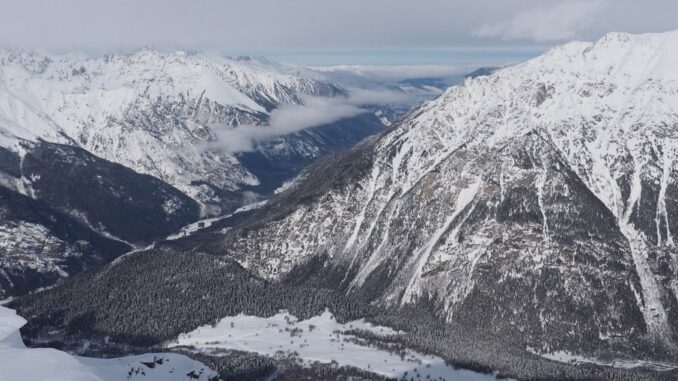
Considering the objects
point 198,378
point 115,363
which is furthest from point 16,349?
point 198,378

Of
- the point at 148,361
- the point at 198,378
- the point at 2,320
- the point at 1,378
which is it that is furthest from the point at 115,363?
the point at 1,378

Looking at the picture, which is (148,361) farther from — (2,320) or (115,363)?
(2,320)

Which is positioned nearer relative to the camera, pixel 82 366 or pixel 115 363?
pixel 82 366

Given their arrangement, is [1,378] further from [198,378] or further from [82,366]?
[198,378]

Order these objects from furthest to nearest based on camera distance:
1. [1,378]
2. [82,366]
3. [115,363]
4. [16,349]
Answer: [115,363] → [16,349] → [82,366] → [1,378]

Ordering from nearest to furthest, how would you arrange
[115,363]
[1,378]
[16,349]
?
1. [1,378]
2. [16,349]
3. [115,363]

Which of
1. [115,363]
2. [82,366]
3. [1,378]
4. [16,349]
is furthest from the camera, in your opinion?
[115,363]

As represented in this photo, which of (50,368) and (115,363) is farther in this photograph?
(115,363)
